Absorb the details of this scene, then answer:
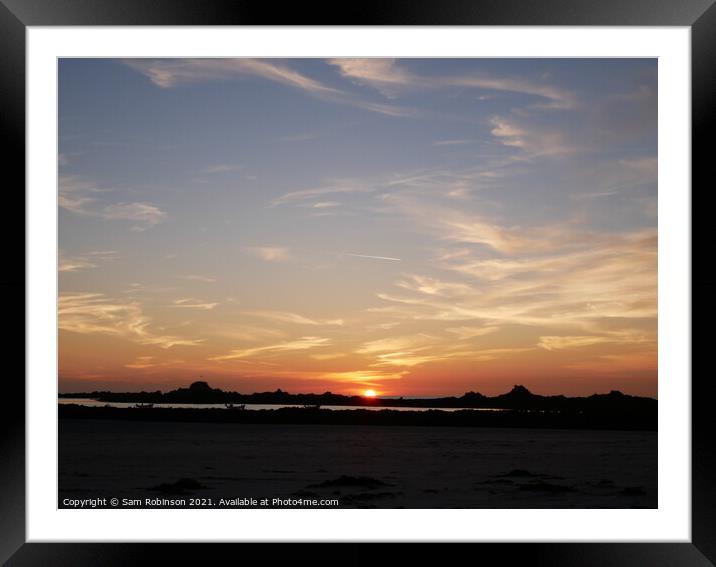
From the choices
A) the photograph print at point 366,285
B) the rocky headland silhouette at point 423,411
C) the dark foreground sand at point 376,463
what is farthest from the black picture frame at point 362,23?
the dark foreground sand at point 376,463

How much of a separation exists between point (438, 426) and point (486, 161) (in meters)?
4.83

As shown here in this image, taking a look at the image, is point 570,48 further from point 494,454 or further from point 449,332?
point 494,454

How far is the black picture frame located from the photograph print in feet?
16.2

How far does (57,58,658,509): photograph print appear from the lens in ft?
27.9

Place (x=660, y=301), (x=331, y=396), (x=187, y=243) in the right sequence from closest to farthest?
(x=660, y=301)
(x=187, y=243)
(x=331, y=396)

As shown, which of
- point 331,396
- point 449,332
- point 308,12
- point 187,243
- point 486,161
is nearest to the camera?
point 308,12

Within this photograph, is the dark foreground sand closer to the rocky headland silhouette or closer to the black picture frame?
the rocky headland silhouette

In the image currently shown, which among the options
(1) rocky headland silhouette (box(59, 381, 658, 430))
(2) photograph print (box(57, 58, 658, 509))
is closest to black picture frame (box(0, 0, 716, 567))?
(2) photograph print (box(57, 58, 658, 509))

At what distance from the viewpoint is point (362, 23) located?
1.98 meters

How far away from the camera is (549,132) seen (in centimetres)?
1259

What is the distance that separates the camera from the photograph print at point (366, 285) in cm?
849

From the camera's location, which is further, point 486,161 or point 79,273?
point 486,161

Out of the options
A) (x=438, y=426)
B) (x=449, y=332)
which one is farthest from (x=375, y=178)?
(x=438, y=426)

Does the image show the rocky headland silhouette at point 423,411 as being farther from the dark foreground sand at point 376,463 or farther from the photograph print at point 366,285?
the dark foreground sand at point 376,463
